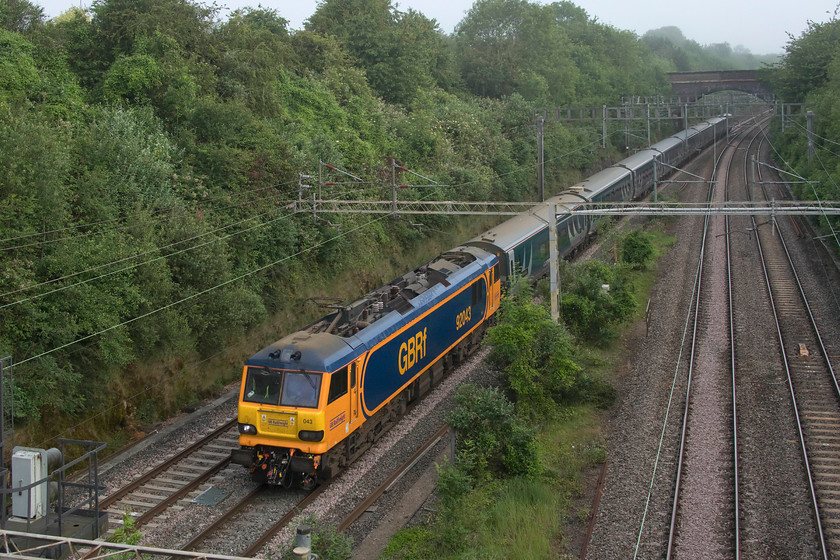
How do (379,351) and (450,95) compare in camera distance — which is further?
(450,95)

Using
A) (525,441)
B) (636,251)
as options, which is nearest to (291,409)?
(525,441)

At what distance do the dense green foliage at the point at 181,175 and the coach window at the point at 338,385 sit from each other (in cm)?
596

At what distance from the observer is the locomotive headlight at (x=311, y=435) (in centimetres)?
1438

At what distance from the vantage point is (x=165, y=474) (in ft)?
52.9

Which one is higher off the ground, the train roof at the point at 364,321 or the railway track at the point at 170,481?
the train roof at the point at 364,321

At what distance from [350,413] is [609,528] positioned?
5.48 m

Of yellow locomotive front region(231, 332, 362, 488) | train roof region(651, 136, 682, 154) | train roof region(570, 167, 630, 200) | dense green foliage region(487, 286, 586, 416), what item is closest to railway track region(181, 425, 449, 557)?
yellow locomotive front region(231, 332, 362, 488)

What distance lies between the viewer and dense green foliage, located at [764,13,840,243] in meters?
45.6

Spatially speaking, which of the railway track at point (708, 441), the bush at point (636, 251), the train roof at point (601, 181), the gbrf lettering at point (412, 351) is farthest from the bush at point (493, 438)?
the train roof at point (601, 181)

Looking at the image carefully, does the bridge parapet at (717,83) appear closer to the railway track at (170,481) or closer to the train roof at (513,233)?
the train roof at (513,233)

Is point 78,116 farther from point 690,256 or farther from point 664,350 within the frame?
point 690,256

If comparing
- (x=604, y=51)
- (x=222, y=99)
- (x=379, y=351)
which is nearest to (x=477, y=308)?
(x=379, y=351)

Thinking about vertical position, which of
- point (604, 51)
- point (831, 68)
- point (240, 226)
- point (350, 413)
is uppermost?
point (604, 51)

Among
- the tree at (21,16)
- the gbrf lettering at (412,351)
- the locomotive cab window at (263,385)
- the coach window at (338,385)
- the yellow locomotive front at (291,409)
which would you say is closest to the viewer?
the yellow locomotive front at (291,409)
